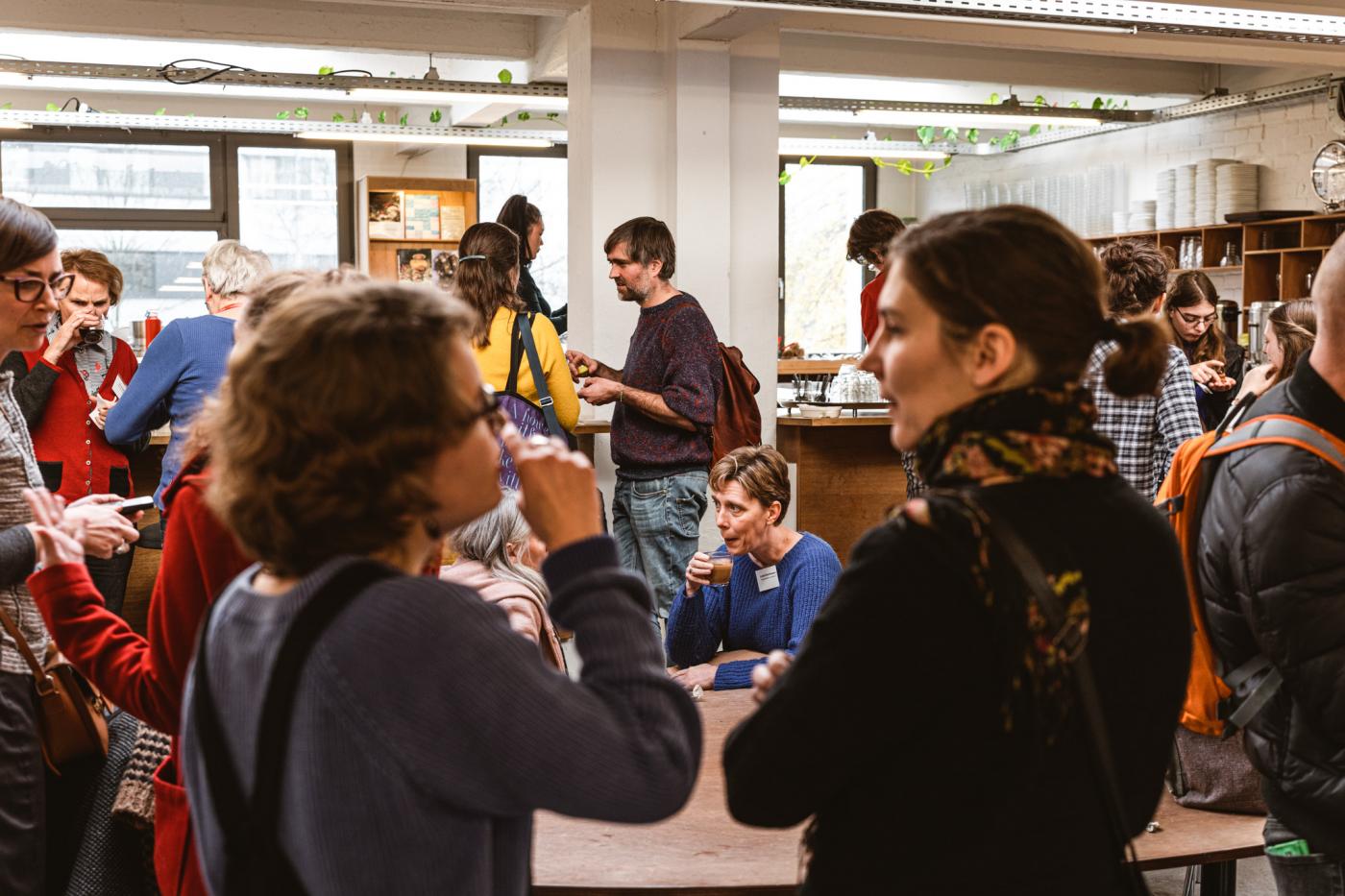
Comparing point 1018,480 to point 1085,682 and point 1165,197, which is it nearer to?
point 1085,682

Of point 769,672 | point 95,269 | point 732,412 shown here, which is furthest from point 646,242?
point 769,672

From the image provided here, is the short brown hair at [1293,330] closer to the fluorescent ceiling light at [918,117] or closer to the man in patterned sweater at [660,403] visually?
the man in patterned sweater at [660,403]

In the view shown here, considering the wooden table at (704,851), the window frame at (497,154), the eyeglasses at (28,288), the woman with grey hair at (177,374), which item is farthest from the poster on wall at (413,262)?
the wooden table at (704,851)

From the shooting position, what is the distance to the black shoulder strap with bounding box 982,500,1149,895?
110cm

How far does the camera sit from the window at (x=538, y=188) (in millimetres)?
11414

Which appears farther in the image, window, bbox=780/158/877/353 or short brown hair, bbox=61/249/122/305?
window, bbox=780/158/877/353

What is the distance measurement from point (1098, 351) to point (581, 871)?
203 centimetres

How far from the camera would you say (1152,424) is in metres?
3.66

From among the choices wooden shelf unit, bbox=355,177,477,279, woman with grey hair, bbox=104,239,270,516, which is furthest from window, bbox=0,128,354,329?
woman with grey hair, bbox=104,239,270,516

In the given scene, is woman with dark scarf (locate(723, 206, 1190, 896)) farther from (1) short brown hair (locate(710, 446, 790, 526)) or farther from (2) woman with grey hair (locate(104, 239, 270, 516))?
(2) woman with grey hair (locate(104, 239, 270, 516))

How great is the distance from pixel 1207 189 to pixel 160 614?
29.4ft

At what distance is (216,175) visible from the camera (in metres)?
10.8

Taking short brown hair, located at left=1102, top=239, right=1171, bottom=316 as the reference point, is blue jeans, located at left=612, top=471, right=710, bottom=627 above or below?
below

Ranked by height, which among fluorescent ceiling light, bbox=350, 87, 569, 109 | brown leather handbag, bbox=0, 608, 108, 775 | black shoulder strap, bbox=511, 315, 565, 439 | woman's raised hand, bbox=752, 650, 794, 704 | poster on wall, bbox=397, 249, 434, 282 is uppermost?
fluorescent ceiling light, bbox=350, 87, 569, 109
